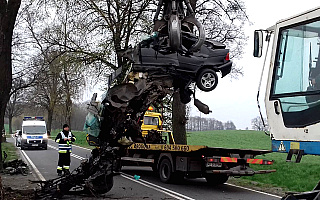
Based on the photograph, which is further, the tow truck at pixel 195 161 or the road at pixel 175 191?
the tow truck at pixel 195 161

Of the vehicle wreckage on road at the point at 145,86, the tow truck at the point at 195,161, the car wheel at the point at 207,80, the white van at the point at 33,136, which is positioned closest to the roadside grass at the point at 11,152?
the white van at the point at 33,136

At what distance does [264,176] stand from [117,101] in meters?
8.18

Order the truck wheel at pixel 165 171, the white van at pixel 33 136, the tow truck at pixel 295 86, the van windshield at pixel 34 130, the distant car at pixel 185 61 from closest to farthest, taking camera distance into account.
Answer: the tow truck at pixel 295 86
the distant car at pixel 185 61
the truck wheel at pixel 165 171
the white van at pixel 33 136
the van windshield at pixel 34 130

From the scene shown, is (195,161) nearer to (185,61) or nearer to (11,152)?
(185,61)

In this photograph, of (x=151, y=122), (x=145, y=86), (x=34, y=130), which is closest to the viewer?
(x=145, y=86)

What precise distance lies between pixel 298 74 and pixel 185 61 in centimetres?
301

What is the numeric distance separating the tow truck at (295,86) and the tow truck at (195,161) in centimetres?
691

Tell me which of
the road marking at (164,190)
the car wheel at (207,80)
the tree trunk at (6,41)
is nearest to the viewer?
the car wheel at (207,80)

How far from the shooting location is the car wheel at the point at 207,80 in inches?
315

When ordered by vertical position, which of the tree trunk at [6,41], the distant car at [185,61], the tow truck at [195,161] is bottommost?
the tow truck at [195,161]

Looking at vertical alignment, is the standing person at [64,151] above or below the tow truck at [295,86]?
below

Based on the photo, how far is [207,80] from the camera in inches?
318

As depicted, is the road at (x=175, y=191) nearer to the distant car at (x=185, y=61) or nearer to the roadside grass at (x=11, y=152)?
the distant car at (x=185, y=61)

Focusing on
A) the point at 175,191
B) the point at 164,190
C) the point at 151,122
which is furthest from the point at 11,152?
the point at 175,191
